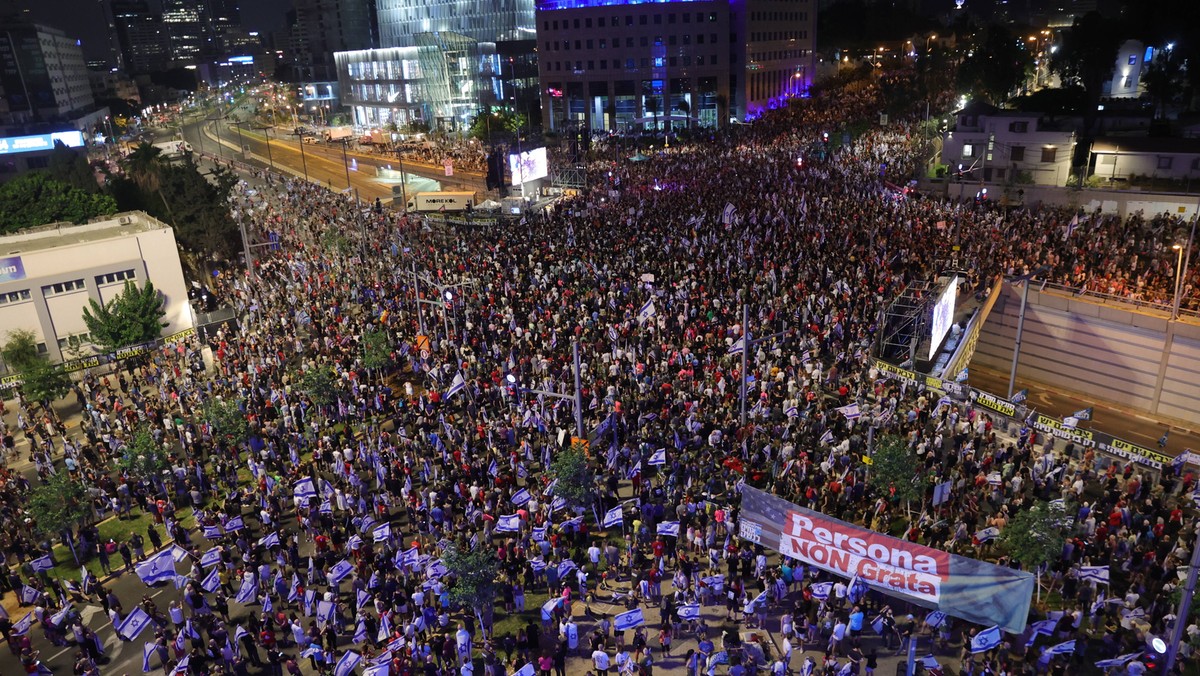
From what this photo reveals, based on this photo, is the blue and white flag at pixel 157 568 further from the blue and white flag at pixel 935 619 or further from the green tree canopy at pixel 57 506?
the blue and white flag at pixel 935 619

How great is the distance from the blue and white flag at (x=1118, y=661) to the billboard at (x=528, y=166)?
48.6 metres

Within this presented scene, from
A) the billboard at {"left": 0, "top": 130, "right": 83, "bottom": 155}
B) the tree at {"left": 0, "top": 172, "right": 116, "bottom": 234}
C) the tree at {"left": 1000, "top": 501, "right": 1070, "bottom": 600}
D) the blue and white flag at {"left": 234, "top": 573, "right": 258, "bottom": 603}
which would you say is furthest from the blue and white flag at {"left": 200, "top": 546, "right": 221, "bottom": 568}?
the billboard at {"left": 0, "top": 130, "right": 83, "bottom": 155}

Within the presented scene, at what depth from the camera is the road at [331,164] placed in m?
75.6

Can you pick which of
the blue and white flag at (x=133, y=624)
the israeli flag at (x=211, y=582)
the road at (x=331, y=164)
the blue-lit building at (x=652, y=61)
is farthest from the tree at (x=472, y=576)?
the blue-lit building at (x=652, y=61)

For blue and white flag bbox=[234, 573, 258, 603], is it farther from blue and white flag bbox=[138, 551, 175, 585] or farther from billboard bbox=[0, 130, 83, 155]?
billboard bbox=[0, 130, 83, 155]

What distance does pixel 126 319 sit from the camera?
110 ft

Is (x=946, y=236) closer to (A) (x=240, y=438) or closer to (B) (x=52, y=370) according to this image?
(A) (x=240, y=438)

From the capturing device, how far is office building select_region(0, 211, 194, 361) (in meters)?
34.2

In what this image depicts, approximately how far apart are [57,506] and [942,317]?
2715cm

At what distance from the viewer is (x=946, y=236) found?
125 feet

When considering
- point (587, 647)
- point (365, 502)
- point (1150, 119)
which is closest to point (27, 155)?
point (365, 502)

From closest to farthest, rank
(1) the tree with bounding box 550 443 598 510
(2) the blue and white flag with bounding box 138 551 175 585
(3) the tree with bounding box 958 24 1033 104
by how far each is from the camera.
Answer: (2) the blue and white flag with bounding box 138 551 175 585, (1) the tree with bounding box 550 443 598 510, (3) the tree with bounding box 958 24 1033 104

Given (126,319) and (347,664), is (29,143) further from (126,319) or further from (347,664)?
(347,664)

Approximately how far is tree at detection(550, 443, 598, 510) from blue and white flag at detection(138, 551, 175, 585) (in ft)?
28.8
